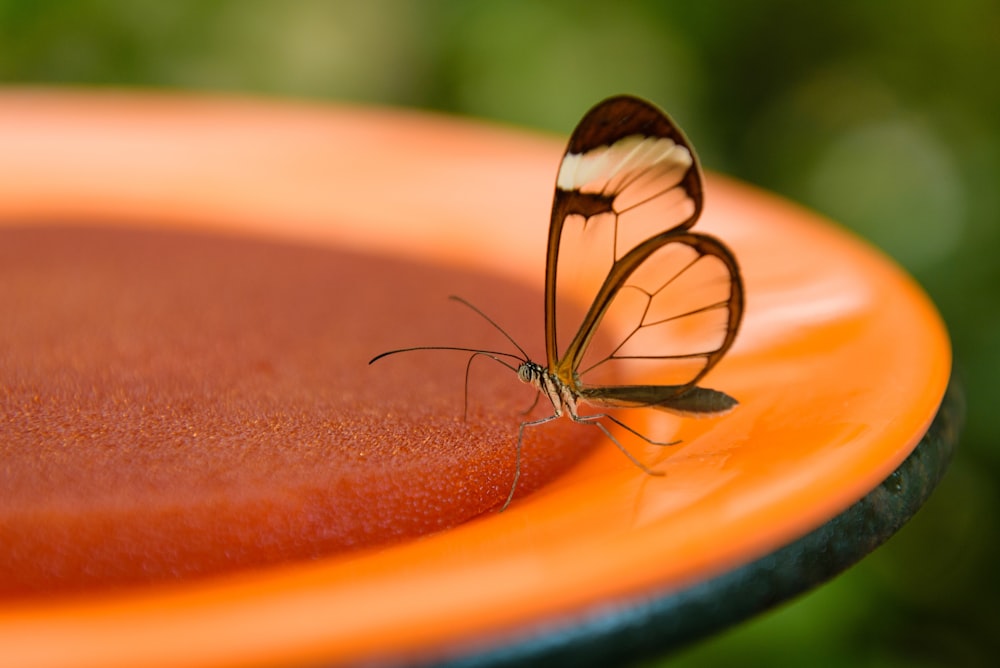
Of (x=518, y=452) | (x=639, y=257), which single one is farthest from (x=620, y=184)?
(x=518, y=452)

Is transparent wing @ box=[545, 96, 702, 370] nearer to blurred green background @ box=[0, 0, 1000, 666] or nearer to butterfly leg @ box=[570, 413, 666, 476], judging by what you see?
butterfly leg @ box=[570, 413, 666, 476]

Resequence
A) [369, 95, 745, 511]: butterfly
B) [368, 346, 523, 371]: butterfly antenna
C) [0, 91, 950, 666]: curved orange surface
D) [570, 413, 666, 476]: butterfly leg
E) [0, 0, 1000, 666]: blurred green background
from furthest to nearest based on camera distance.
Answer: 1. [0, 0, 1000, 666]: blurred green background
2. [368, 346, 523, 371]: butterfly antenna
3. [369, 95, 745, 511]: butterfly
4. [570, 413, 666, 476]: butterfly leg
5. [0, 91, 950, 666]: curved orange surface

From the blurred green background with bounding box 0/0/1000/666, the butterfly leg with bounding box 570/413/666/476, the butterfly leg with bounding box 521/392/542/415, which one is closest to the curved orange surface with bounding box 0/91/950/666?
the butterfly leg with bounding box 570/413/666/476

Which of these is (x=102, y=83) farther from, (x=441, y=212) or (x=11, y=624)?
(x=11, y=624)

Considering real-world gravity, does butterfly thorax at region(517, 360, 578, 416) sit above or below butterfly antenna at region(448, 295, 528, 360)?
below

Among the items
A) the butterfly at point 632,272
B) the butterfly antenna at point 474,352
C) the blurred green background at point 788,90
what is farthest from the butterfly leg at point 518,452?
the blurred green background at point 788,90

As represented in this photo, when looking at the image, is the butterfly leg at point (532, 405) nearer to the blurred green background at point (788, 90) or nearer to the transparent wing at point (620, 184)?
the transparent wing at point (620, 184)
